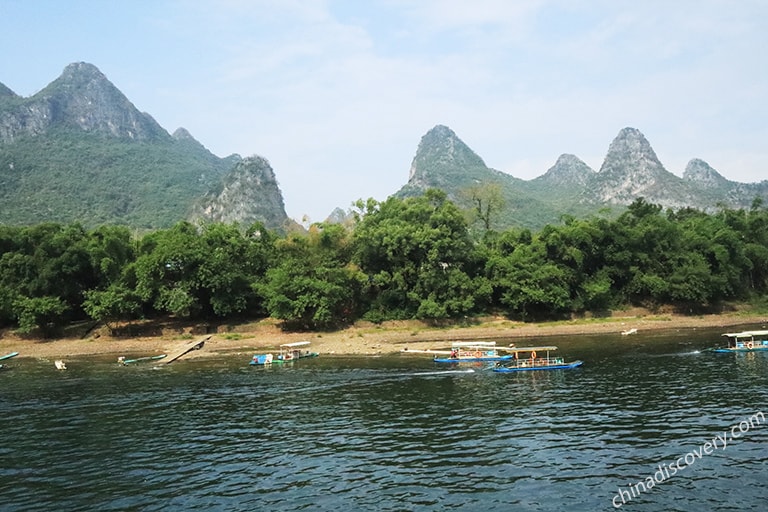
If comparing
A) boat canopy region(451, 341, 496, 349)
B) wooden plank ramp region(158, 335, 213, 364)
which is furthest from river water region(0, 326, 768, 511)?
wooden plank ramp region(158, 335, 213, 364)

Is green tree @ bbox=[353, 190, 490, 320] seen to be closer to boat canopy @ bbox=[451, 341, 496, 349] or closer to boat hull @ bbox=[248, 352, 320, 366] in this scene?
boat canopy @ bbox=[451, 341, 496, 349]

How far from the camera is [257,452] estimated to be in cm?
2975

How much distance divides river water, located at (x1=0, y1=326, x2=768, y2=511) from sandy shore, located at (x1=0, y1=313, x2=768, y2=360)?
60.6 ft

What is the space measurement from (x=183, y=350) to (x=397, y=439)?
1822 inches

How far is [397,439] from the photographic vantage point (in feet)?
101

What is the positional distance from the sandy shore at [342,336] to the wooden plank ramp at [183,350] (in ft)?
3.56

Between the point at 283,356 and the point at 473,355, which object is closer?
the point at 473,355

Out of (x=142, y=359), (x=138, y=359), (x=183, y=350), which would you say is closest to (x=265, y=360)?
(x=183, y=350)

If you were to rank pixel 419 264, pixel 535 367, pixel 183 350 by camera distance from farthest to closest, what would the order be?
pixel 419 264 < pixel 183 350 < pixel 535 367

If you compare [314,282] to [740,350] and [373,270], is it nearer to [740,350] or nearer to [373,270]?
[373,270]

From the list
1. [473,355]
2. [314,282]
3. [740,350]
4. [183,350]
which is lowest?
[740,350]

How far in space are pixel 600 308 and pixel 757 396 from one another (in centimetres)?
5423

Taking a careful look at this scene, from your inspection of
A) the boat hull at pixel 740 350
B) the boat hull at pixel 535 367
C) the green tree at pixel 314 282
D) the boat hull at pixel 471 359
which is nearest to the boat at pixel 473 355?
the boat hull at pixel 471 359

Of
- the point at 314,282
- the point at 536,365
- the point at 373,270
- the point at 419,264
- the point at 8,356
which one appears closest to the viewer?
the point at 536,365
